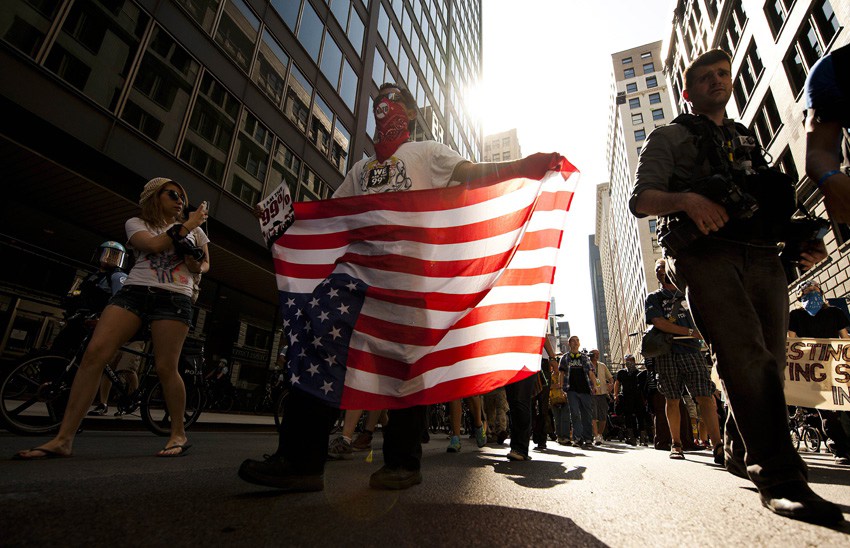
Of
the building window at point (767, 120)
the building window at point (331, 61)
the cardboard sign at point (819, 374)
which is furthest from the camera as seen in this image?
the building window at point (767, 120)

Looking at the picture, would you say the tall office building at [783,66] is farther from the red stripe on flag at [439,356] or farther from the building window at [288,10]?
the building window at [288,10]

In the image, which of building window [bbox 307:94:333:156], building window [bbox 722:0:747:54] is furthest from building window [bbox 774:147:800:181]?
building window [bbox 307:94:333:156]

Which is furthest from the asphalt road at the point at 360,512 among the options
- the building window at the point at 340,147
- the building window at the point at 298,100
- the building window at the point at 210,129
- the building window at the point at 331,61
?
the building window at the point at 331,61

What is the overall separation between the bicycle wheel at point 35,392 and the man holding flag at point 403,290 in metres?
2.88

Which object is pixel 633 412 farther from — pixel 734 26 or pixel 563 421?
pixel 734 26

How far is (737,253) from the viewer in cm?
203

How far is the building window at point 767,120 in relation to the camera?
680 inches

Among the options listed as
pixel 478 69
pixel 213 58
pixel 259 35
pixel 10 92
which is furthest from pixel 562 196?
pixel 478 69

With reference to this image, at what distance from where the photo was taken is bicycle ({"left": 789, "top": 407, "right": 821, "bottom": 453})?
27.3ft

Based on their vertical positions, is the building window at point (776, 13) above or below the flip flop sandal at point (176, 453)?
above

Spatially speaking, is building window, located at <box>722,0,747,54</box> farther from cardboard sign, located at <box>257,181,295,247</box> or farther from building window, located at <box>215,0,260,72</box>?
cardboard sign, located at <box>257,181,295,247</box>

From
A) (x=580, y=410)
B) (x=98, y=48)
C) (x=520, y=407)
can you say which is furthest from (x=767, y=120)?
(x=98, y=48)

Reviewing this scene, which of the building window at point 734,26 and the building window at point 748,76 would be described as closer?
the building window at point 748,76

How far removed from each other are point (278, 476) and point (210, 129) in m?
10.8
